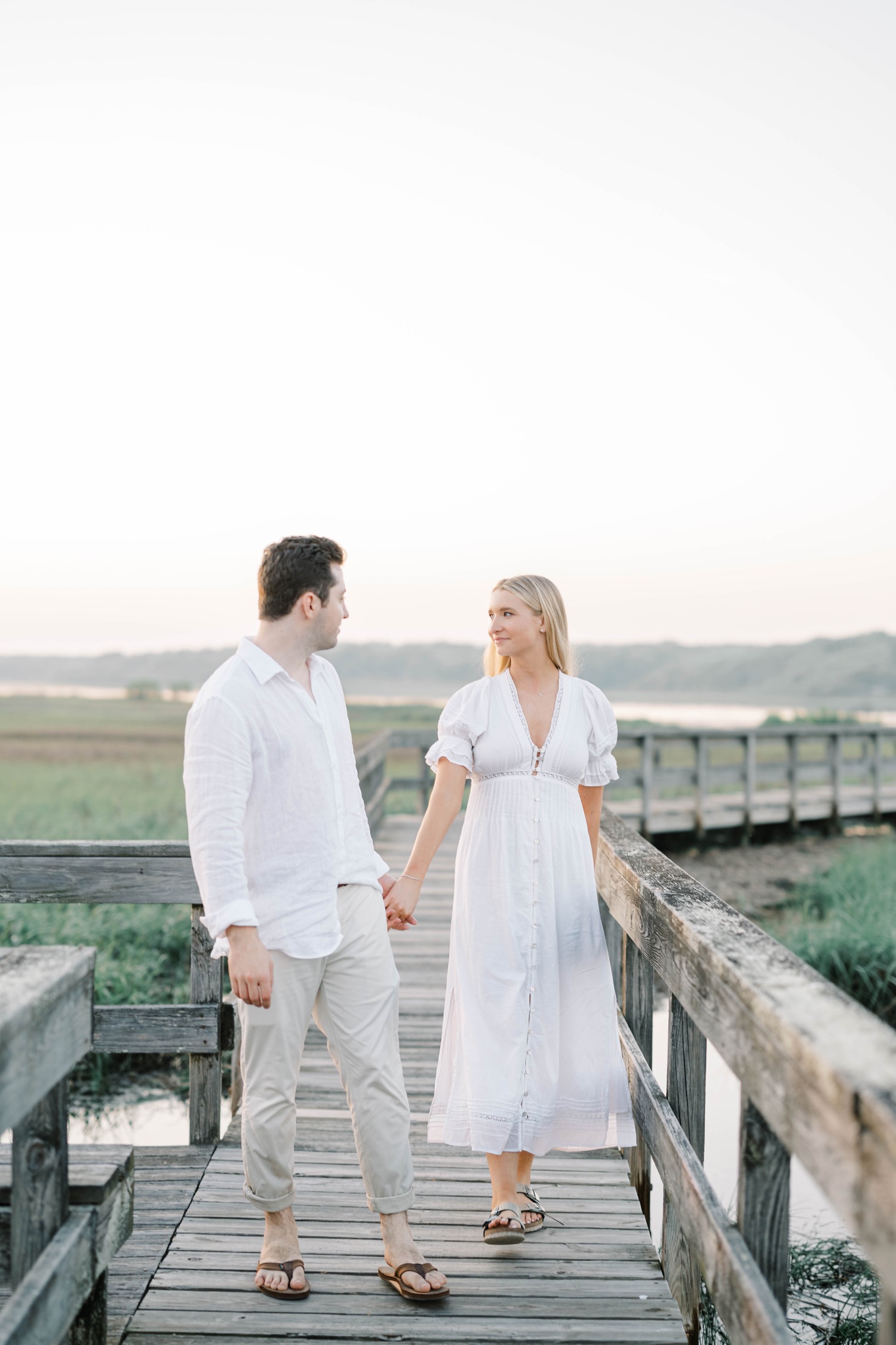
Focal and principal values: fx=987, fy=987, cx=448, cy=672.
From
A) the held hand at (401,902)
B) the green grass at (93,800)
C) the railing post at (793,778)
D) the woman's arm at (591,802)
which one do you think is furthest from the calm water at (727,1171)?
the railing post at (793,778)

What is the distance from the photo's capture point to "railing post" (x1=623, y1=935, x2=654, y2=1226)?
2957 mm

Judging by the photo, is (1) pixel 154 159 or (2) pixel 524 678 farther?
(1) pixel 154 159

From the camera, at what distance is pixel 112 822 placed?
41.4ft

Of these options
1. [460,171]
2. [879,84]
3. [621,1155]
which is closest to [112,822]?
[460,171]

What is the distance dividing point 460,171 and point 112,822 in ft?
29.3

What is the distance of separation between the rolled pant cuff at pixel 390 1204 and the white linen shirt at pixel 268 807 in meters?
0.62

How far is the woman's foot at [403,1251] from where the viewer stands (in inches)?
88.7

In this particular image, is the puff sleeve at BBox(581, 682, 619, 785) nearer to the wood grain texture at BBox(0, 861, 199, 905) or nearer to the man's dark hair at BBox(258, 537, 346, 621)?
the man's dark hair at BBox(258, 537, 346, 621)

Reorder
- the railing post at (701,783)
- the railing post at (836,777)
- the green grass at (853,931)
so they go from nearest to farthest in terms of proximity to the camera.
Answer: the green grass at (853,931) → the railing post at (701,783) → the railing post at (836,777)

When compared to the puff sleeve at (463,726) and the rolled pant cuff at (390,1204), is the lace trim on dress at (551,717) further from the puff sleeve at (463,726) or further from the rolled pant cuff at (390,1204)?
the rolled pant cuff at (390,1204)

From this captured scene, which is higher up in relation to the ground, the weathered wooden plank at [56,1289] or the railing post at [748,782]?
the weathered wooden plank at [56,1289]

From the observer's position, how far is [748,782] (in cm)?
1506

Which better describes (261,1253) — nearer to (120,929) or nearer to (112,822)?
(120,929)

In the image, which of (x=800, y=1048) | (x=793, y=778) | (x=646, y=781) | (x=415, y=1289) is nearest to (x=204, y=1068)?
(x=415, y=1289)
